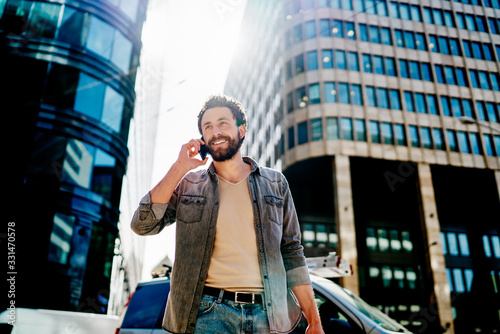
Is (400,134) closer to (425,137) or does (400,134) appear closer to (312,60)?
(425,137)

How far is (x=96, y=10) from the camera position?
1933 cm

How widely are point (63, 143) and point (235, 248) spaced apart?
57.3ft

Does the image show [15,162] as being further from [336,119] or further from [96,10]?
[336,119]

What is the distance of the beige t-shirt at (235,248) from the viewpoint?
76.2 inches

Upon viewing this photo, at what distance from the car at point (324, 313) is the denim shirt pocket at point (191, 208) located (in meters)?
2.43

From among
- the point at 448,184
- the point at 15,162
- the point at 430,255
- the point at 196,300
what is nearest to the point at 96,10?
the point at 15,162

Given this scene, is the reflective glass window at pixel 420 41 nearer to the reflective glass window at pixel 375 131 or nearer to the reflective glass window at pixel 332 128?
the reflective glass window at pixel 375 131

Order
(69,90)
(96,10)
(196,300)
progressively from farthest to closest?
(96,10) → (69,90) → (196,300)

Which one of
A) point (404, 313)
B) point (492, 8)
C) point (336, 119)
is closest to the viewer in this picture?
point (336, 119)

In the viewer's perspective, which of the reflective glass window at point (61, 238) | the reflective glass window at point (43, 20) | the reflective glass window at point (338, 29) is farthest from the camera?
the reflective glass window at point (338, 29)

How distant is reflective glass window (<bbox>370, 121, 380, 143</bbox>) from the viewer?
29.5 meters

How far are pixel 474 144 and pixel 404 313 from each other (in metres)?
15.7

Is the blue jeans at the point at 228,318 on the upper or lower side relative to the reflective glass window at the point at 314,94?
lower

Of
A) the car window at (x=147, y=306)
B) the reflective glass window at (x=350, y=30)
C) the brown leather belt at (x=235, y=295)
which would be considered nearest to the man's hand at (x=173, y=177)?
the brown leather belt at (x=235, y=295)
